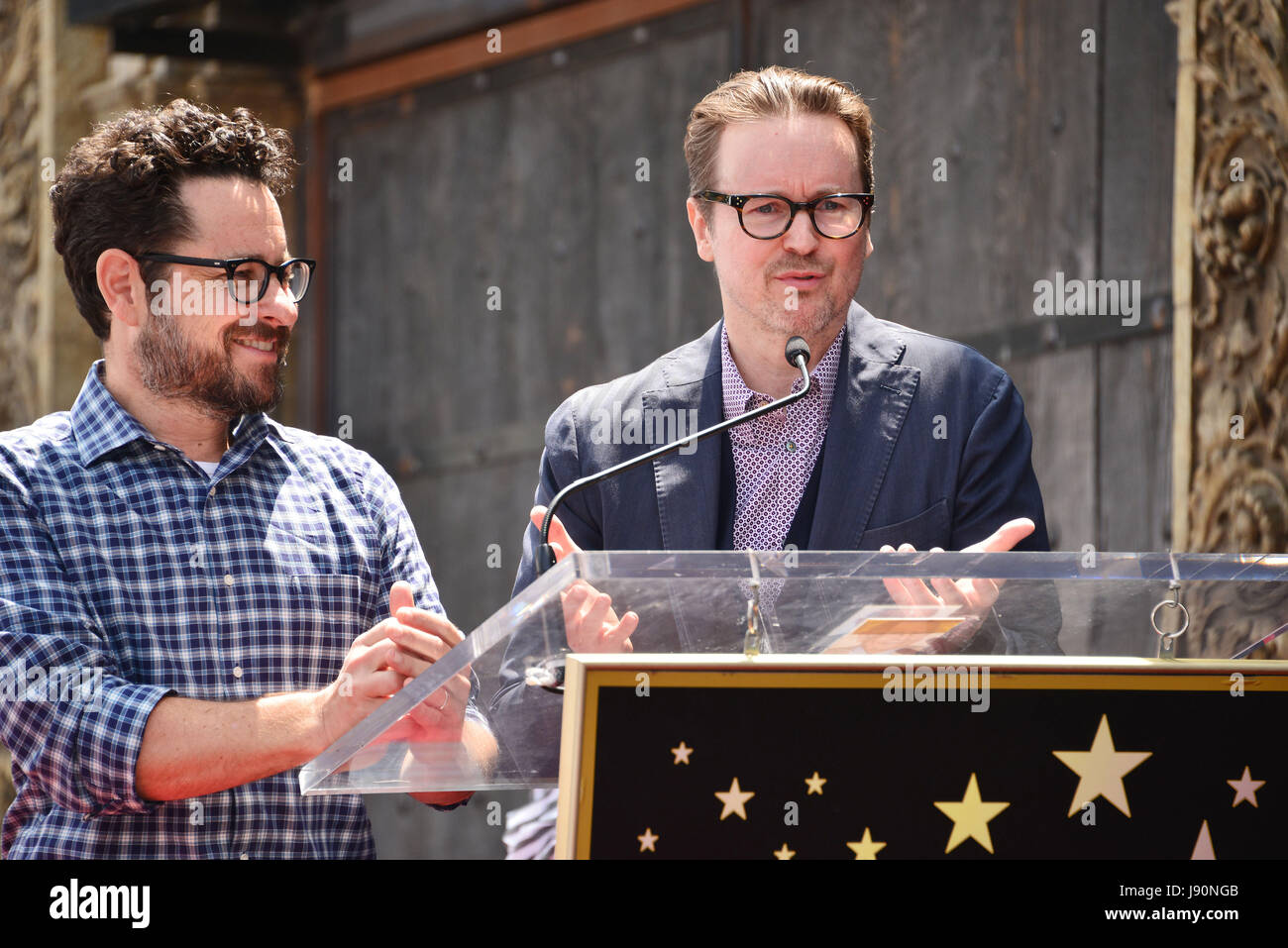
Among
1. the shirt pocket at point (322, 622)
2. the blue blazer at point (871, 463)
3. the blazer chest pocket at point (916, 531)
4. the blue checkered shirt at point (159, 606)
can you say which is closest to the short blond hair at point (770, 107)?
the blue blazer at point (871, 463)

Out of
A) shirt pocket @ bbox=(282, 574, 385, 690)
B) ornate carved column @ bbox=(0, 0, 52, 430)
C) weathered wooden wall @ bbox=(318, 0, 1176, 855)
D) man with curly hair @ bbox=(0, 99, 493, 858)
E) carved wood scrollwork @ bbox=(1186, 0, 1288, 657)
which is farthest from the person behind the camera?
ornate carved column @ bbox=(0, 0, 52, 430)

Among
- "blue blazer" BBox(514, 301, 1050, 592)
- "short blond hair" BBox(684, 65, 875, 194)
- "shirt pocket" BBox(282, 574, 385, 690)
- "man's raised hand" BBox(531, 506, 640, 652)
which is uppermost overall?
"short blond hair" BBox(684, 65, 875, 194)

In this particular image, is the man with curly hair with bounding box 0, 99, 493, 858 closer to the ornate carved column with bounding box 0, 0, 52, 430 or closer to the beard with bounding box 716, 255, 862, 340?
the beard with bounding box 716, 255, 862, 340

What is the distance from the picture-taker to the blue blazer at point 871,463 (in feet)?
9.77

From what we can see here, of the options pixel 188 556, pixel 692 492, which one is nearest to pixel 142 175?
pixel 188 556

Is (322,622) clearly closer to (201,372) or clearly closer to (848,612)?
(201,372)

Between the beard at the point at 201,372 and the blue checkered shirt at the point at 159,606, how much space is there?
9cm

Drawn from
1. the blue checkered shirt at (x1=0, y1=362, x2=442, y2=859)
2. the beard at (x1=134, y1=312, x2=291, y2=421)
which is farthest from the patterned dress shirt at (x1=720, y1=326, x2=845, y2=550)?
the beard at (x1=134, y1=312, x2=291, y2=421)

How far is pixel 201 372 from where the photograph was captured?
9.73 feet

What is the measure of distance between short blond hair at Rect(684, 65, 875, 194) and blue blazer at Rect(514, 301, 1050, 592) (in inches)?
13.4

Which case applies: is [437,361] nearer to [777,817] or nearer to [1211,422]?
[1211,422]

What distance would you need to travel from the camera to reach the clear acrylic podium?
2.02m
